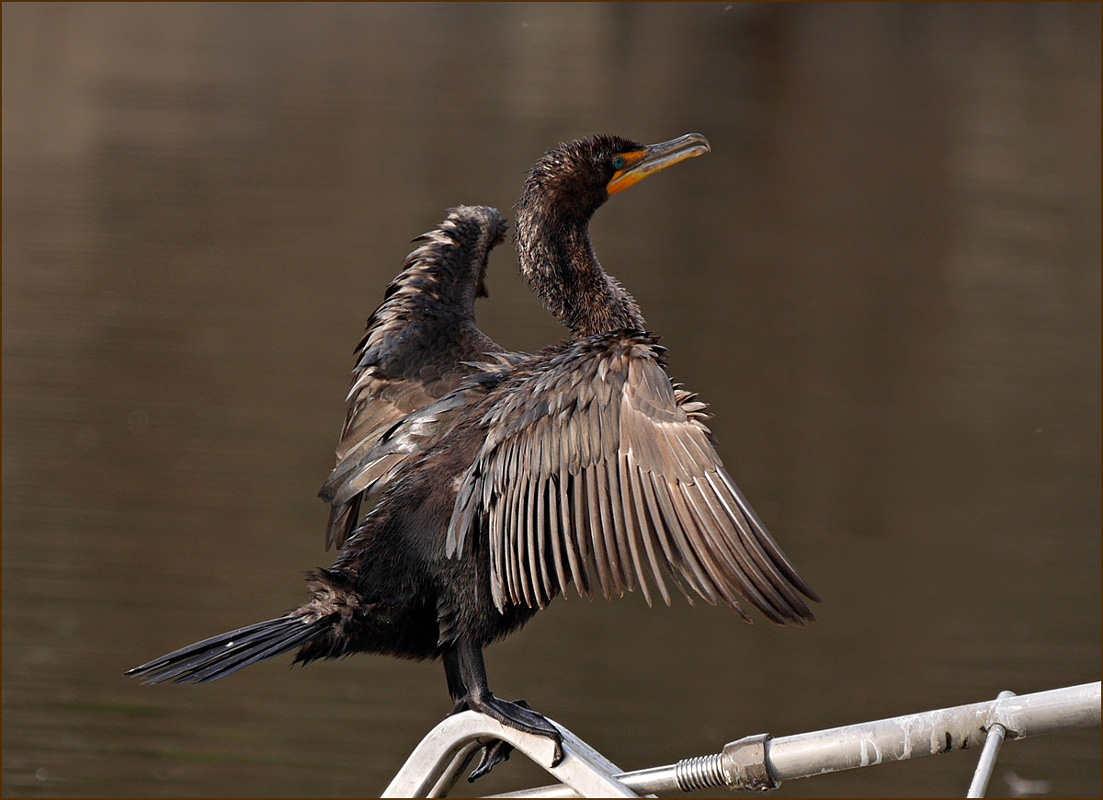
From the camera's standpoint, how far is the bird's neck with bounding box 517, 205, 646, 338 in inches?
125

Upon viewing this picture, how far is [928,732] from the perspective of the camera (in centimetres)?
223

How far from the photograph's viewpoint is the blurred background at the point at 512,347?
467 cm

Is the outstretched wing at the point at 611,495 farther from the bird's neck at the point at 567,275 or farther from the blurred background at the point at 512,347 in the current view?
the blurred background at the point at 512,347

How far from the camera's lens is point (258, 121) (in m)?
13.0

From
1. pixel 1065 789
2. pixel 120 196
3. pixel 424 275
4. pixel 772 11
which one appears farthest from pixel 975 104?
pixel 424 275

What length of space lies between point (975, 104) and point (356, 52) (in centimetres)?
691

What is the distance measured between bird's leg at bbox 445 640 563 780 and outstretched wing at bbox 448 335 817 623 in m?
0.17

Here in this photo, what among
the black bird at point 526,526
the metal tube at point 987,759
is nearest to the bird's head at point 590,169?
the black bird at point 526,526

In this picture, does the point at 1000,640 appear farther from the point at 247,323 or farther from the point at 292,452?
the point at 247,323

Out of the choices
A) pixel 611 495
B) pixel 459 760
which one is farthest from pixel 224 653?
pixel 611 495

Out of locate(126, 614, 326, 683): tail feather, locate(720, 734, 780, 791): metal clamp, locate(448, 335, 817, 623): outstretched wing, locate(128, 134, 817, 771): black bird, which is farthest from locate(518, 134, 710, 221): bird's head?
locate(720, 734, 780, 791): metal clamp

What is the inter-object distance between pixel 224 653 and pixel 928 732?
117 cm

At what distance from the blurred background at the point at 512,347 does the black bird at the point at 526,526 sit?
1.62 metres

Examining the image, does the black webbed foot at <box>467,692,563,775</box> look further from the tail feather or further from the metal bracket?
the tail feather
